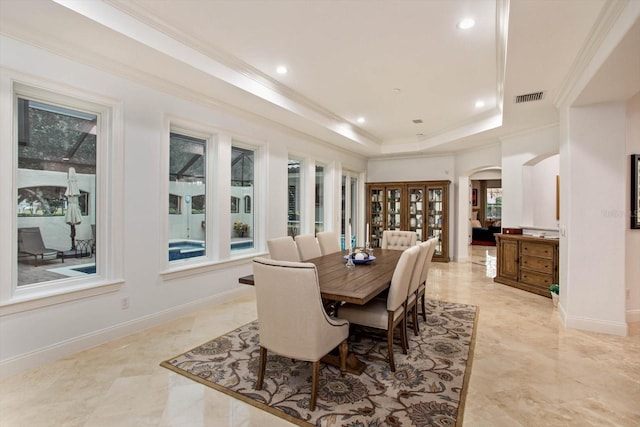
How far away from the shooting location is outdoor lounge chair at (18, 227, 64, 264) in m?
2.62

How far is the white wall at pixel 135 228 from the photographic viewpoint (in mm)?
2439

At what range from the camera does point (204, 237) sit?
4.22 meters

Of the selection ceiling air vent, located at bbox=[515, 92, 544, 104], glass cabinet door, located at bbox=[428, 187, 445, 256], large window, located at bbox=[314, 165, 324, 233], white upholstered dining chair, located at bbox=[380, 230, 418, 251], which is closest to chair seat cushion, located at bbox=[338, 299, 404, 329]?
white upholstered dining chair, located at bbox=[380, 230, 418, 251]

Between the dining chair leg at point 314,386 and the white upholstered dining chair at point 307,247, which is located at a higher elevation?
the white upholstered dining chair at point 307,247

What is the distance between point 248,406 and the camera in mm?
2068

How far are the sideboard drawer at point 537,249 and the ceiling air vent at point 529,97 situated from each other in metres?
2.10

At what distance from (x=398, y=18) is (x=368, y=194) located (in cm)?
551

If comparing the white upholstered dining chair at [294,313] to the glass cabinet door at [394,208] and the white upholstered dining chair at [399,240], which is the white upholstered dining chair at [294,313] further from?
the glass cabinet door at [394,208]

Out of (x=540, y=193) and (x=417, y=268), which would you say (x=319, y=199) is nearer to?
(x=417, y=268)

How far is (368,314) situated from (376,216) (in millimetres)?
5606

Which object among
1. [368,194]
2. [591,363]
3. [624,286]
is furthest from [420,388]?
[368,194]

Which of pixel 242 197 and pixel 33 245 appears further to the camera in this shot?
pixel 242 197

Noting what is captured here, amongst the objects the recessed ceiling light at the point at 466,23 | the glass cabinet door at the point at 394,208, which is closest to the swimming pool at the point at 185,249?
the recessed ceiling light at the point at 466,23

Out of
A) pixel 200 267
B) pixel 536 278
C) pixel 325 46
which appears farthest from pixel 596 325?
pixel 200 267
